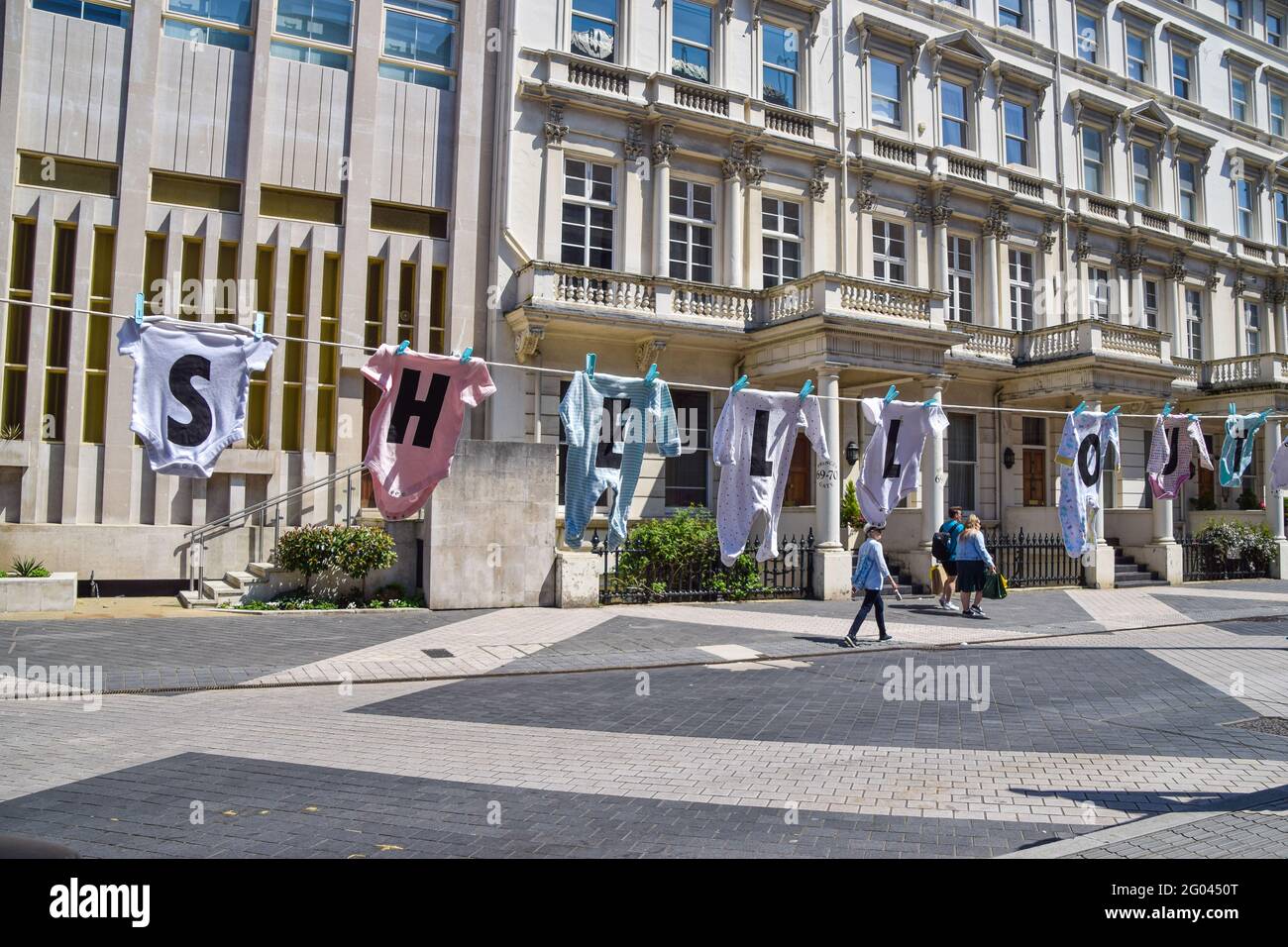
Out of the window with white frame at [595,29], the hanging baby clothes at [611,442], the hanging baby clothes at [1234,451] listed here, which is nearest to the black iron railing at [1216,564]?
the hanging baby clothes at [1234,451]

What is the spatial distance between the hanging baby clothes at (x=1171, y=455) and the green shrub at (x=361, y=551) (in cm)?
1671

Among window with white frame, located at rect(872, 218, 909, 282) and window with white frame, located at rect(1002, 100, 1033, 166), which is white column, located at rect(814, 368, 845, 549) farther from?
window with white frame, located at rect(1002, 100, 1033, 166)

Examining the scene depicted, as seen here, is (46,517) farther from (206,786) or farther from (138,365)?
(206,786)

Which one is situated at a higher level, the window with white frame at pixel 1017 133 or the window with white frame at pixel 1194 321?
the window with white frame at pixel 1017 133

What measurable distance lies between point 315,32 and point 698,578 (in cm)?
1489

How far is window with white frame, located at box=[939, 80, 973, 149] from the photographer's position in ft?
86.5

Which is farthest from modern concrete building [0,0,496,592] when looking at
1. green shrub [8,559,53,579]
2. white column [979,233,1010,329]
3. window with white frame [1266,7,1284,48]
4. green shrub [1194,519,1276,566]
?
window with white frame [1266,7,1284,48]

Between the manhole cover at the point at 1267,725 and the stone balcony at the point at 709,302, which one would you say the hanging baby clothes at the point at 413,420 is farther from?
the manhole cover at the point at 1267,725

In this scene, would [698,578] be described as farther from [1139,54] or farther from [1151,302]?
[1139,54]

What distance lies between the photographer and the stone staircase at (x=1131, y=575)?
23672mm

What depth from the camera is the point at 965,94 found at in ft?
88.3

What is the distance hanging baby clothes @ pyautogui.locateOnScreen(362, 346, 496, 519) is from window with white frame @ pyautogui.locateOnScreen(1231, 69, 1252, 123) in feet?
116

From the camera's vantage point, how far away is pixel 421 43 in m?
20.5

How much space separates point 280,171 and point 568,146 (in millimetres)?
6529
